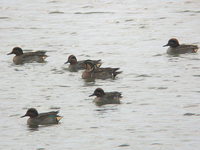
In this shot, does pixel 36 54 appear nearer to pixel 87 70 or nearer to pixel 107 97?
pixel 87 70

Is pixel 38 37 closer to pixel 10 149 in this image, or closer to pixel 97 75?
pixel 97 75

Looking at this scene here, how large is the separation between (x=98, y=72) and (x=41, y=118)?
5787 millimetres

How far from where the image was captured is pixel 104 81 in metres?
25.4

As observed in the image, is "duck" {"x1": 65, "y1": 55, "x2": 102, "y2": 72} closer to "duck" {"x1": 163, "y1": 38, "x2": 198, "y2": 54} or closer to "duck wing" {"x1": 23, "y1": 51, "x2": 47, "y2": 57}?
"duck wing" {"x1": 23, "y1": 51, "x2": 47, "y2": 57}

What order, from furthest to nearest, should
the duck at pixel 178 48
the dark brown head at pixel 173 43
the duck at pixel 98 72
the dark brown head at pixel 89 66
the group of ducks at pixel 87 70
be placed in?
1. the dark brown head at pixel 173 43
2. the duck at pixel 178 48
3. the dark brown head at pixel 89 66
4. the duck at pixel 98 72
5. the group of ducks at pixel 87 70

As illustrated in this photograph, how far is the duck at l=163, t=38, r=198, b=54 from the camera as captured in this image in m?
28.8

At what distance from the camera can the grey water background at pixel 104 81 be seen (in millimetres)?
18703

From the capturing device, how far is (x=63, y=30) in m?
34.5

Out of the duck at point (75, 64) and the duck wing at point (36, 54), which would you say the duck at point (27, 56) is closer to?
the duck wing at point (36, 54)

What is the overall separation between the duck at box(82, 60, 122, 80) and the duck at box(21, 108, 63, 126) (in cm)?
546

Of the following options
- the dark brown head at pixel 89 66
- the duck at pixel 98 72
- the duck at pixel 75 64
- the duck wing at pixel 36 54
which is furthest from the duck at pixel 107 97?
the duck wing at pixel 36 54

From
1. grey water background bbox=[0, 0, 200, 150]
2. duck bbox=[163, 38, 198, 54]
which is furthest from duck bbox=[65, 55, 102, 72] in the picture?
duck bbox=[163, 38, 198, 54]

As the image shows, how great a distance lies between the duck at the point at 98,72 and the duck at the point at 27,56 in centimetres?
295

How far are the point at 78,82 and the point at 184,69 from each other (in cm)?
354
